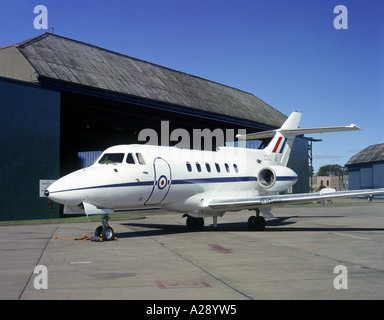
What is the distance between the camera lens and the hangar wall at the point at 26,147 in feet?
78.7

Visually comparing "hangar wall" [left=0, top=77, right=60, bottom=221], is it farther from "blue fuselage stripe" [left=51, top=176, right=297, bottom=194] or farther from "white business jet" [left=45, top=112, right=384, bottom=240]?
"blue fuselage stripe" [left=51, top=176, right=297, bottom=194]

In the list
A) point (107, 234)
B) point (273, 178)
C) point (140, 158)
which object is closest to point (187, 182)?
point (140, 158)

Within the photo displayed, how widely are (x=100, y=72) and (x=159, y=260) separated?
22538 mm

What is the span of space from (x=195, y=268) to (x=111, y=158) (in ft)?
22.1

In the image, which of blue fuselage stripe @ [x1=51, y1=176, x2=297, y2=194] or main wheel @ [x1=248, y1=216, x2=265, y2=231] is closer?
blue fuselage stripe @ [x1=51, y1=176, x2=297, y2=194]

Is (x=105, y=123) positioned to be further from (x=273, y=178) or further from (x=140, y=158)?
(x=140, y=158)

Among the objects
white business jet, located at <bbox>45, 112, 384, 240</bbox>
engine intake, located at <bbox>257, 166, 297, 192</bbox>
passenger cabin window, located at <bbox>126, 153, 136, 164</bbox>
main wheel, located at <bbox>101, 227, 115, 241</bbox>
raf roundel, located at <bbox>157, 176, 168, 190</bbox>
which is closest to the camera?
white business jet, located at <bbox>45, 112, 384, 240</bbox>

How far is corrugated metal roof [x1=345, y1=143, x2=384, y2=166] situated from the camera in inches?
3976

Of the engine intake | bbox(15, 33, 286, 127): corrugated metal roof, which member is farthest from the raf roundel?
bbox(15, 33, 286, 127): corrugated metal roof

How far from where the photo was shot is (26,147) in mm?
25016

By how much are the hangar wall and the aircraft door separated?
12193 mm

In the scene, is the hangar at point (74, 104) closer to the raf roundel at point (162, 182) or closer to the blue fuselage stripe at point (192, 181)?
the blue fuselage stripe at point (192, 181)

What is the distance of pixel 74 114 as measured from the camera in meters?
37.7
